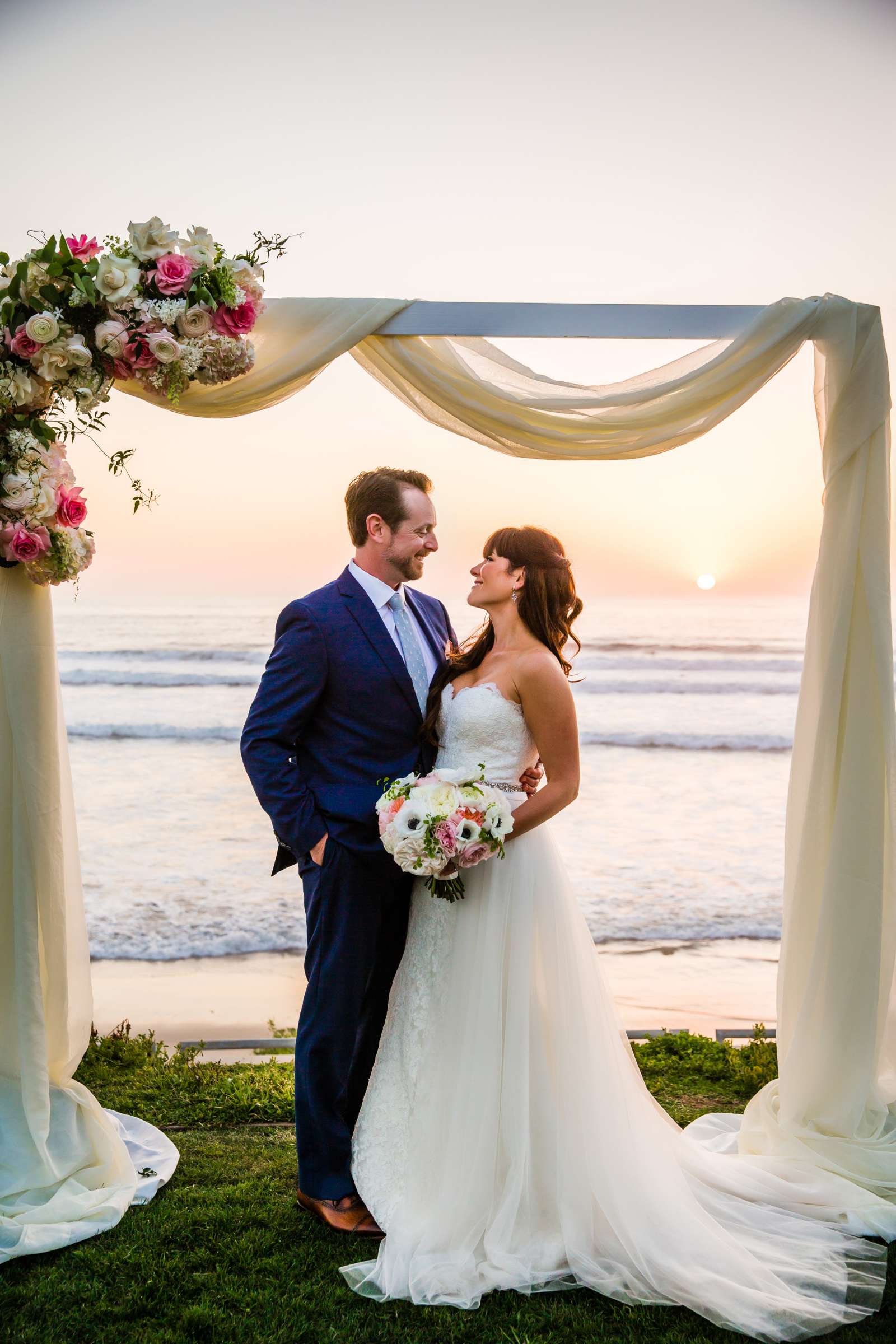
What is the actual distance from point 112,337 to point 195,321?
0.85 feet

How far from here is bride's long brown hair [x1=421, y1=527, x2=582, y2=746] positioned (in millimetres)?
3363

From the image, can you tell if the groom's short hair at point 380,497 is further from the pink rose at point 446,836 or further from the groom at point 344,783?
the pink rose at point 446,836

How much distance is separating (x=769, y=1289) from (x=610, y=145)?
609 centimetres

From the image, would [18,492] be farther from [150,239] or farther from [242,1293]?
[242,1293]

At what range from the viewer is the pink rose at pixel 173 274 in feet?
10.5

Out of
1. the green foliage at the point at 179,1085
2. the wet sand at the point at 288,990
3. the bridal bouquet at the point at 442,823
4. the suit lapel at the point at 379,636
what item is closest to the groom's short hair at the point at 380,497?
the suit lapel at the point at 379,636

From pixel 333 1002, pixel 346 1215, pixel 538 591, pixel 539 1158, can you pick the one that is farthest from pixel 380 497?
pixel 346 1215

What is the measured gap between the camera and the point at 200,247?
3.24m

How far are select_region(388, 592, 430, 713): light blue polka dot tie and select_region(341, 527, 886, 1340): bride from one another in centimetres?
Answer: 11

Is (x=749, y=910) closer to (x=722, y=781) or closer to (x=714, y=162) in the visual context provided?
(x=722, y=781)

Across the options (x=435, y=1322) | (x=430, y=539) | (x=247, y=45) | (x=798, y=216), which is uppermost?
(x=247, y=45)

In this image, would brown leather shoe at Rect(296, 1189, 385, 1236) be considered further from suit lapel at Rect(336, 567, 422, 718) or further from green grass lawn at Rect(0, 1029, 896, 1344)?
suit lapel at Rect(336, 567, 422, 718)

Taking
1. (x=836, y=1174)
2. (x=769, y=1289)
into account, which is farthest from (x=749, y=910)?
(x=769, y=1289)

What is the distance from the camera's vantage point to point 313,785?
3357 millimetres
